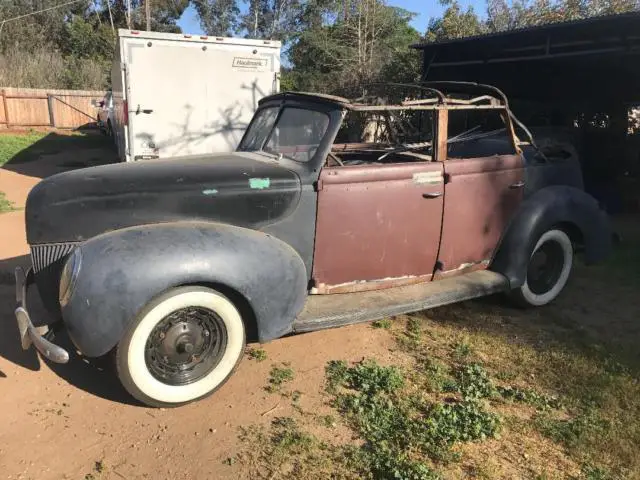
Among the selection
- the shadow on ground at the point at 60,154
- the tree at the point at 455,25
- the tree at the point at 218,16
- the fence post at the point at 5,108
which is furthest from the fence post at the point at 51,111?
the tree at the point at 218,16

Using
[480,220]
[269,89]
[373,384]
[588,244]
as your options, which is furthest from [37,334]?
[269,89]

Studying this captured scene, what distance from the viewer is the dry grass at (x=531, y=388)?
274 centimetres

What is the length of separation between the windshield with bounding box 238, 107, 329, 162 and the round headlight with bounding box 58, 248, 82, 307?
158 cm

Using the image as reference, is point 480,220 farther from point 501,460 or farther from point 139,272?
point 139,272

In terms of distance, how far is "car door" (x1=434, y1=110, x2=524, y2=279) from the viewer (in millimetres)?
4148

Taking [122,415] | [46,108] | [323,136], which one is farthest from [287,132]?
[46,108]

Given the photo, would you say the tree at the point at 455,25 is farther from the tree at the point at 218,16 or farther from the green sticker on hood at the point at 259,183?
the tree at the point at 218,16

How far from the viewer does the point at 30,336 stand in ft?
10.0

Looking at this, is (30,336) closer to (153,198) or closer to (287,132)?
(153,198)

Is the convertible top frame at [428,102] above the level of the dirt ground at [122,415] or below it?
above

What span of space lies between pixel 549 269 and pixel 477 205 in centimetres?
120

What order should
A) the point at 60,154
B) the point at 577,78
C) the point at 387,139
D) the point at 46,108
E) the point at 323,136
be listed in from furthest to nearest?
the point at 46,108
the point at 60,154
the point at 577,78
the point at 387,139
the point at 323,136

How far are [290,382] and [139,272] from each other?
49.3 inches

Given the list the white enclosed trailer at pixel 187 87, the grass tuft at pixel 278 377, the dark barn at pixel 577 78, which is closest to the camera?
the grass tuft at pixel 278 377
